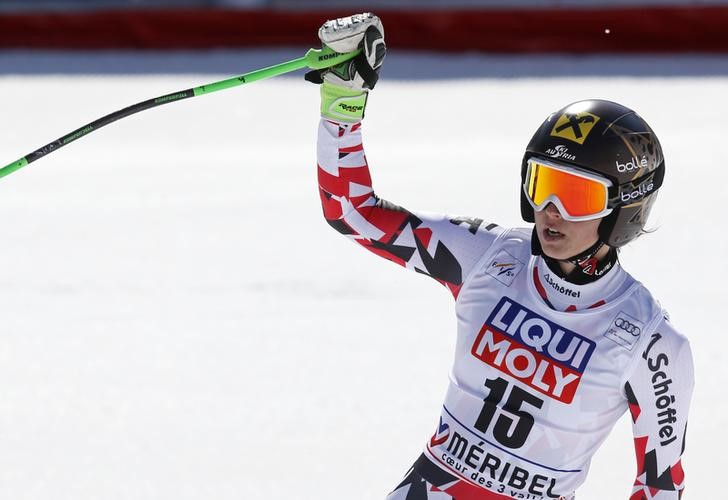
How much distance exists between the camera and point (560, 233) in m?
2.59

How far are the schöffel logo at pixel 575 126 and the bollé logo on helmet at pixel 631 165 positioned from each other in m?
0.10

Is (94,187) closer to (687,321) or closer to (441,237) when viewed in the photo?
(687,321)

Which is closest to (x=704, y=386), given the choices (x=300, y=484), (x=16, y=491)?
(x=300, y=484)

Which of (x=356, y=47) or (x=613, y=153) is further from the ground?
(x=356, y=47)

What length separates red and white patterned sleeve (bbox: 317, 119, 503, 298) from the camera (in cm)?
280

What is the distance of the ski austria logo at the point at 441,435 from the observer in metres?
2.73

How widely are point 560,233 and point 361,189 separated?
0.53m

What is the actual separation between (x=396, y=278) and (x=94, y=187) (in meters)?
2.71

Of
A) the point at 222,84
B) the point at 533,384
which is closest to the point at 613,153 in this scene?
the point at 533,384

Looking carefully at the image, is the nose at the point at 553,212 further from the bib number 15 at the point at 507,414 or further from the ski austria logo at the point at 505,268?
the bib number 15 at the point at 507,414

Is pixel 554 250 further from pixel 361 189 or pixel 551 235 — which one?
pixel 361 189

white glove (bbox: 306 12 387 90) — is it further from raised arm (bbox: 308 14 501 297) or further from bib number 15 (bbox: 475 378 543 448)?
bib number 15 (bbox: 475 378 543 448)

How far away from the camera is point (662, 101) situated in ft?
31.6

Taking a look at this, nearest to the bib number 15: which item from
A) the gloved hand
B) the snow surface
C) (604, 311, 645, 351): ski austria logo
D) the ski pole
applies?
(604, 311, 645, 351): ski austria logo
